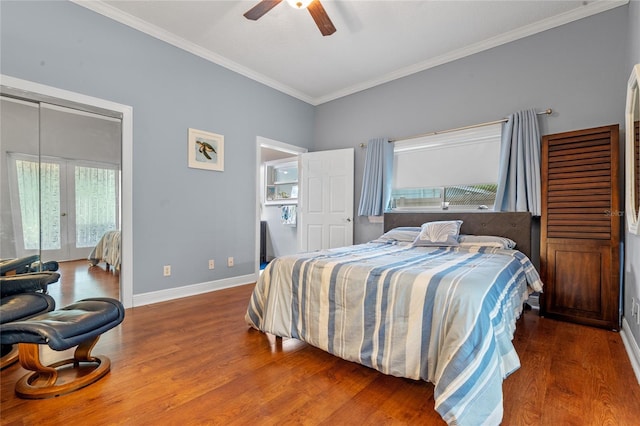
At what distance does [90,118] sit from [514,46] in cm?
445

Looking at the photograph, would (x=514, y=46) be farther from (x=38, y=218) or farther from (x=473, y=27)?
(x=38, y=218)

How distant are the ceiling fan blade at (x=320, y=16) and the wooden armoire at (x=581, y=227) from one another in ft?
7.60

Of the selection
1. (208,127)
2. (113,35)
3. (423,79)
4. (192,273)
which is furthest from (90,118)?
(423,79)

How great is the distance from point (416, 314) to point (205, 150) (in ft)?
10.3

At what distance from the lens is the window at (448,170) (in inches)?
137

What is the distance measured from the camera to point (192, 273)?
11.9 feet

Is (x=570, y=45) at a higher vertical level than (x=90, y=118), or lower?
higher

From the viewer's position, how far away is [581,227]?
269cm

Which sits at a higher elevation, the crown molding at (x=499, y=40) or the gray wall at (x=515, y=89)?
the crown molding at (x=499, y=40)

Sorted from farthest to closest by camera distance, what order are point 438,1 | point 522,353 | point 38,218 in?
point 438,1 → point 38,218 → point 522,353

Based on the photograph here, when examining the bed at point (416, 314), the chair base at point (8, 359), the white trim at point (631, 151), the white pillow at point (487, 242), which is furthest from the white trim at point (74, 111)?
the white trim at point (631, 151)

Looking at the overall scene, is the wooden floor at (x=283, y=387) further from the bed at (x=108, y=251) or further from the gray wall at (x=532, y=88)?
the bed at (x=108, y=251)

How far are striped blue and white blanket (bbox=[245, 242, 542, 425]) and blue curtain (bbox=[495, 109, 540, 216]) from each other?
0.97 metres

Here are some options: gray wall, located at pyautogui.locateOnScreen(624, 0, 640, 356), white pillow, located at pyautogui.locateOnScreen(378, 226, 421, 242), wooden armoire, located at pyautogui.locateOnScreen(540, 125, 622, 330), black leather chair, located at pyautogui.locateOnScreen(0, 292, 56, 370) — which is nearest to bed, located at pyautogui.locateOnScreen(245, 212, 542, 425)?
wooden armoire, located at pyautogui.locateOnScreen(540, 125, 622, 330)
